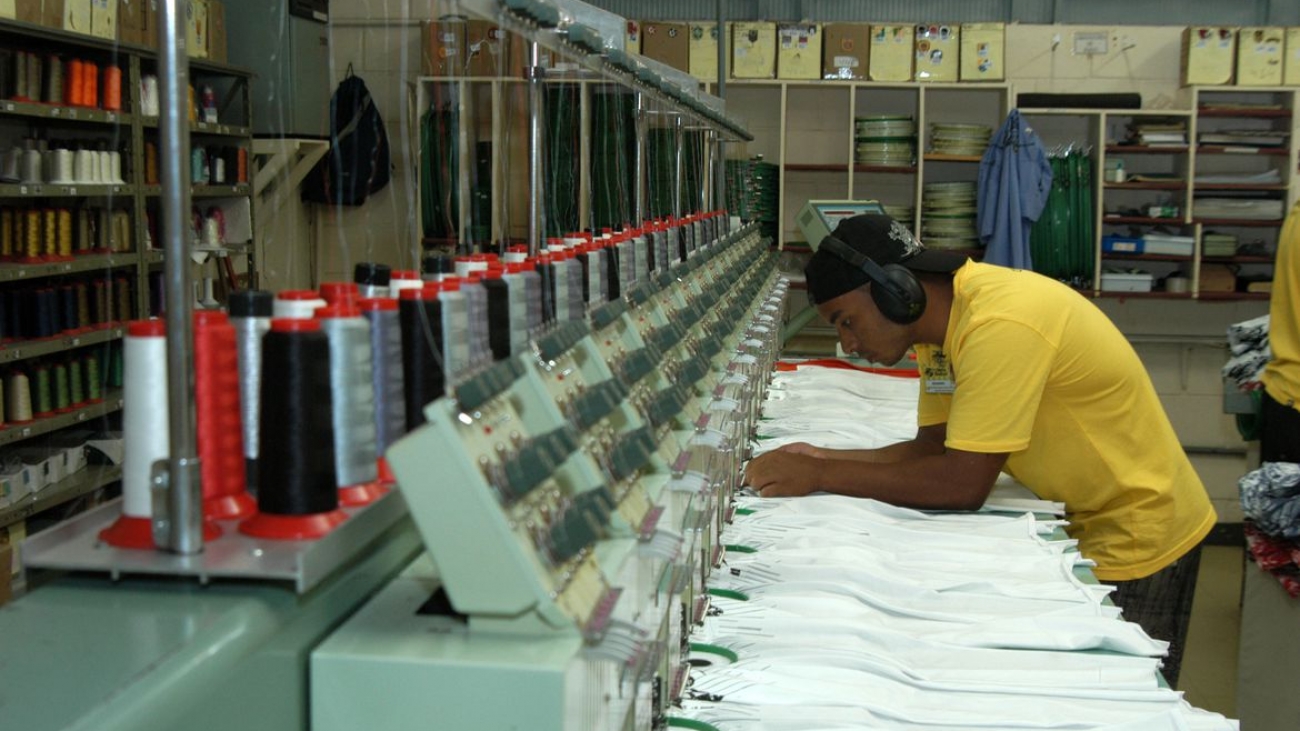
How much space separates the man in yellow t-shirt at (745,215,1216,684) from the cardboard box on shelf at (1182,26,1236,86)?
4909 millimetres

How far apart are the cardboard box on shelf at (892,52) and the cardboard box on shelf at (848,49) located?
1.6 inches

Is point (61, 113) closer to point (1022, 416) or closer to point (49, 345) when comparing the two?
point (49, 345)

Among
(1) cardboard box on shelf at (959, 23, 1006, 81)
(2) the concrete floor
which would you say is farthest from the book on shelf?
(2) the concrete floor

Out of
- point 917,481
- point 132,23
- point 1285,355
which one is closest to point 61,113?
point 132,23

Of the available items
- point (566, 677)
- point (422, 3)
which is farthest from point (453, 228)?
point (566, 677)

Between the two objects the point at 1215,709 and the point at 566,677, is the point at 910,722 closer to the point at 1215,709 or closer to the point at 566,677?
the point at 566,677

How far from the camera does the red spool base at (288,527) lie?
1.03 m

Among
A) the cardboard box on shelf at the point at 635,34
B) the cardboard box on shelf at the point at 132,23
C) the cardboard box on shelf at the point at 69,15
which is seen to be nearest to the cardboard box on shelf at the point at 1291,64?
the cardboard box on shelf at the point at 635,34

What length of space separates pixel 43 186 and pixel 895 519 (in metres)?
3.57

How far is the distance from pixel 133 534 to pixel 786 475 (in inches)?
61.9

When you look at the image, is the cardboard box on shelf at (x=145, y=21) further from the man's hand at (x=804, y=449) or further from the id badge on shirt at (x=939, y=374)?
the id badge on shirt at (x=939, y=374)

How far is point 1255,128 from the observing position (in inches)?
275

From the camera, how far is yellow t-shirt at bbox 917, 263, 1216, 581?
2334mm

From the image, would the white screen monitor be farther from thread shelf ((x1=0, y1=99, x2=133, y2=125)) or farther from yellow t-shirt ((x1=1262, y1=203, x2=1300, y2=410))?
thread shelf ((x1=0, y1=99, x2=133, y2=125))
